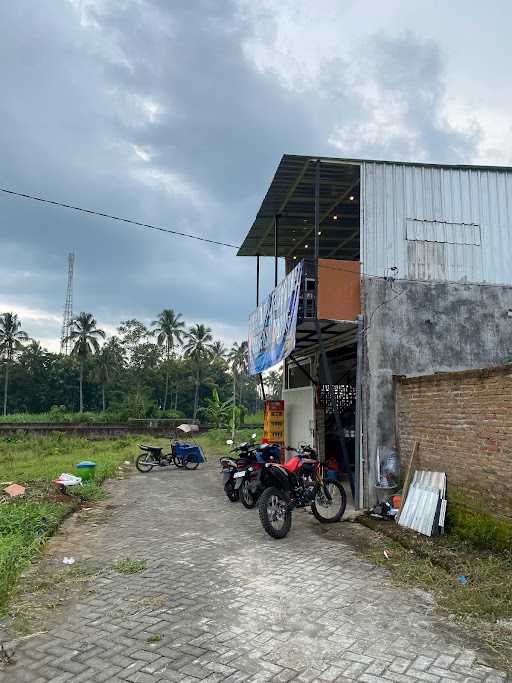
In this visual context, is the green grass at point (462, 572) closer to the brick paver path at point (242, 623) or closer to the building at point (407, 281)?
the brick paver path at point (242, 623)

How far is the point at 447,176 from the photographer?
30.0ft

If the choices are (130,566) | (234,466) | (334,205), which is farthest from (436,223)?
(130,566)

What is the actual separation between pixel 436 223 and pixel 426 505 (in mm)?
5127

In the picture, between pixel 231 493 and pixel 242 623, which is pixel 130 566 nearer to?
pixel 242 623

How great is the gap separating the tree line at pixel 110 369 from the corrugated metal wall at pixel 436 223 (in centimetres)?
3927

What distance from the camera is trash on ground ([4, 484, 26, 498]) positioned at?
Result: 26.9 ft

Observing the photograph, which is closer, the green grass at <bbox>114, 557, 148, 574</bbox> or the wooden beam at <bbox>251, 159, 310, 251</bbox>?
the green grass at <bbox>114, 557, 148, 574</bbox>

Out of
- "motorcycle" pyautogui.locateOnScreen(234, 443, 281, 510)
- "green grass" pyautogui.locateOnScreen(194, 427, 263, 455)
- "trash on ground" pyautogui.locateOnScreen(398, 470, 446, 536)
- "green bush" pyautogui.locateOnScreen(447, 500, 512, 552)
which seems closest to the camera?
"green bush" pyautogui.locateOnScreen(447, 500, 512, 552)

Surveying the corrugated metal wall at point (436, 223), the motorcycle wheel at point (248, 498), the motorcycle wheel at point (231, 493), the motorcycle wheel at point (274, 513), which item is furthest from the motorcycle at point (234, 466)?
the corrugated metal wall at point (436, 223)

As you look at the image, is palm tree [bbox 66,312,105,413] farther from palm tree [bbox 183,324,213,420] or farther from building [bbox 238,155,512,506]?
building [bbox 238,155,512,506]

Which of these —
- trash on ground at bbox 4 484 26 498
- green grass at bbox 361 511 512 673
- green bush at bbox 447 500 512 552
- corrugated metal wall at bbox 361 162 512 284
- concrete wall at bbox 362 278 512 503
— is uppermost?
corrugated metal wall at bbox 361 162 512 284

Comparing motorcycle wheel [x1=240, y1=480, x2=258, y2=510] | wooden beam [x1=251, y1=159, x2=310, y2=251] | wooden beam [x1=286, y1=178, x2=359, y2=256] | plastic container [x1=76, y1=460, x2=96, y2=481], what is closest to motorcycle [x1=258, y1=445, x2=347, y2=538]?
motorcycle wheel [x1=240, y1=480, x2=258, y2=510]

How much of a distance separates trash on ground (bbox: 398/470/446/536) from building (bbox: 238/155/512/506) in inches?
38.9

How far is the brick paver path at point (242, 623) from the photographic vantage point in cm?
311
